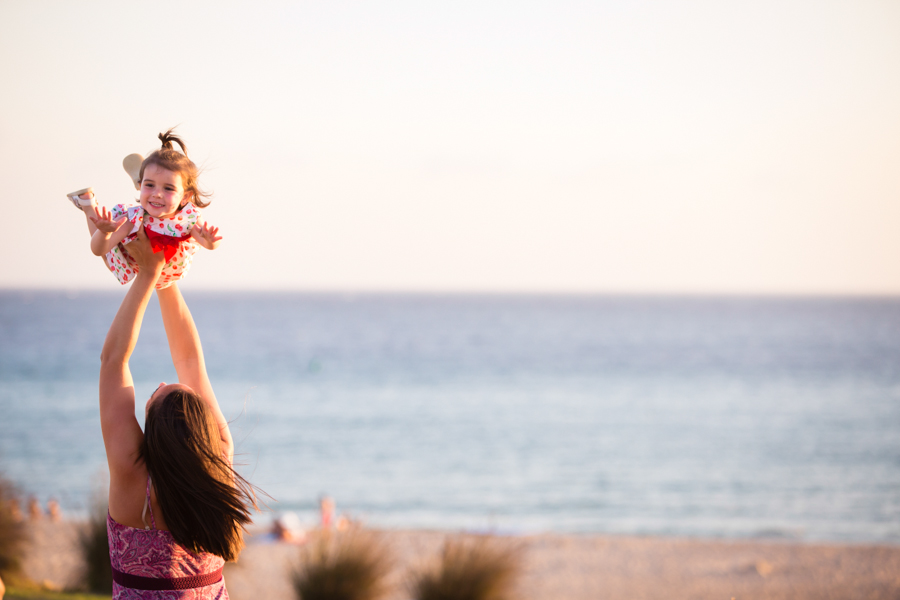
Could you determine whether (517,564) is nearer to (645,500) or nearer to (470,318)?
(645,500)

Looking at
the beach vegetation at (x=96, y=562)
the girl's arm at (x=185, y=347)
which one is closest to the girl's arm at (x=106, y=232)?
the girl's arm at (x=185, y=347)

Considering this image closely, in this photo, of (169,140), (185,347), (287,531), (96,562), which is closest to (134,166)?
(169,140)

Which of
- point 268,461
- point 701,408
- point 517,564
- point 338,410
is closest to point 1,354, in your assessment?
point 338,410

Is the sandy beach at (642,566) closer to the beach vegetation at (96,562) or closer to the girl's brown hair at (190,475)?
the beach vegetation at (96,562)

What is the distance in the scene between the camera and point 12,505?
336 inches

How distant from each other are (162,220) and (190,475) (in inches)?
37.9

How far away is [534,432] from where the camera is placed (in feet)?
111

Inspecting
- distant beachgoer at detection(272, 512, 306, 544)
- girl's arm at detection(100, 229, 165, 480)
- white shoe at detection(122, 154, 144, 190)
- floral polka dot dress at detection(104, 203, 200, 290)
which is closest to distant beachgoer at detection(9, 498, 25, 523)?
distant beachgoer at detection(272, 512, 306, 544)

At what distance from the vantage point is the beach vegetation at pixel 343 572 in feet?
24.9

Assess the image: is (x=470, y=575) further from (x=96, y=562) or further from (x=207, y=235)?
(x=207, y=235)

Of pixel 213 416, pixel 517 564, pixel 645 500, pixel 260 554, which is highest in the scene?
pixel 213 416

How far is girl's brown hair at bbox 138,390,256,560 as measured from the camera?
6.17 ft

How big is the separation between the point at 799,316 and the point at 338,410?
134 meters

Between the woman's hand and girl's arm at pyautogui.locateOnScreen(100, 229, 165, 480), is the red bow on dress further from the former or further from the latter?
girl's arm at pyautogui.locateOnScreen(100, 229, 165, 480)
